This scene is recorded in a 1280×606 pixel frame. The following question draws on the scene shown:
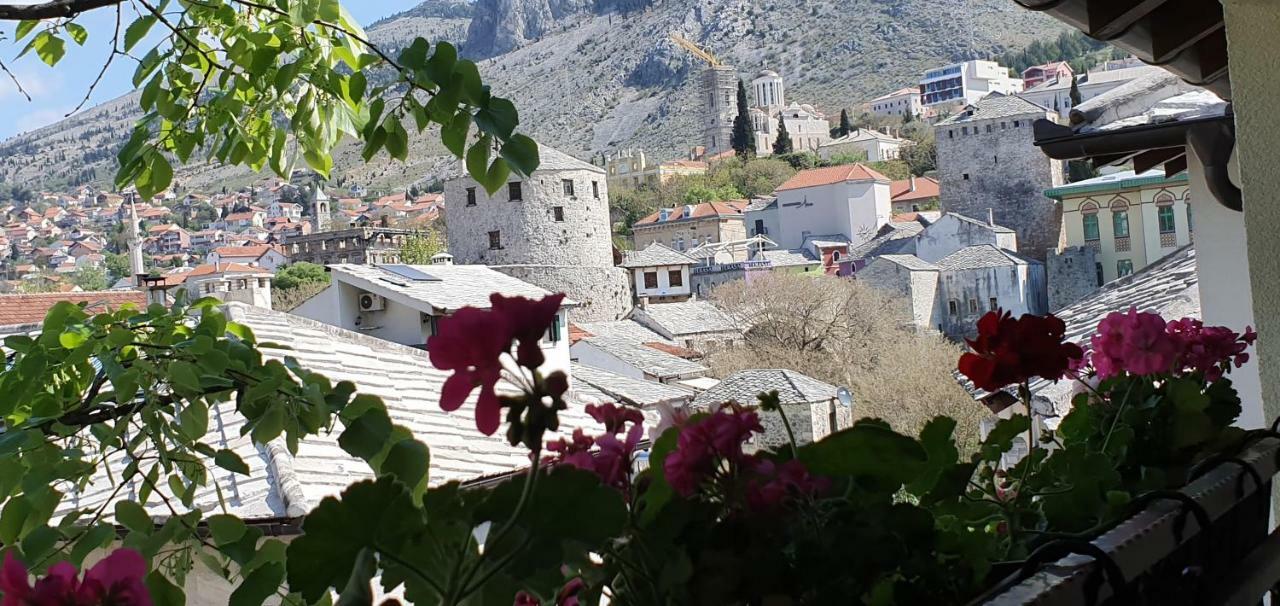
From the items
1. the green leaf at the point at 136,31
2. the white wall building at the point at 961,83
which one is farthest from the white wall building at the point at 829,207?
the green leaf at the point at 136,31

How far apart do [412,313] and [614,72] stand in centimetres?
7375

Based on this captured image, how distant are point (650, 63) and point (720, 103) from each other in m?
11.9

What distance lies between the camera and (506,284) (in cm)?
1847

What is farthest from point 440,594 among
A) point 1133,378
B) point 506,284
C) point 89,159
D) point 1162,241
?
point 89,159

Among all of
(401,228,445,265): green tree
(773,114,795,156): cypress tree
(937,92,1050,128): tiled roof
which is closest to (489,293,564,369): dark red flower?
(937,92,1050,128): tiled roof

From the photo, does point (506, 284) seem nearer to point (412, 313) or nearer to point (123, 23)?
point (412, 313)

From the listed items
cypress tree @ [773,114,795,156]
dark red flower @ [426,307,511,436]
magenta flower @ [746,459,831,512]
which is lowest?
magenta flower @ [746,459,831,512]

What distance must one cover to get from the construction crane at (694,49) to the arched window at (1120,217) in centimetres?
5437

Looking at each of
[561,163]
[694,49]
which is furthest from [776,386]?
[694,49]

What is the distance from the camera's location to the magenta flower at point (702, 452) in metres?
0.57

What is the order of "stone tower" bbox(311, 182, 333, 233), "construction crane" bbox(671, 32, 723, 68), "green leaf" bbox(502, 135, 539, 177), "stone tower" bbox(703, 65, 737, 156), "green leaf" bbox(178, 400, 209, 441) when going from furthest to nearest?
"construction crane" bbox(671, 32, 723, 68) < "stone tower" bbox(703, 65, 737, 156) < "stone tower" bbox(311, 182, 333, 233) < "green leaf" bbox(178, 400, 209, 441) < "green leaf" bbox(502, 135, 539, 177)

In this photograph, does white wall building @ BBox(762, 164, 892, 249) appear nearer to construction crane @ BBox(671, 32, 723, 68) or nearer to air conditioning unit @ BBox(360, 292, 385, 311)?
air conditioning unit @ BBox(360, 292, 385, 311)

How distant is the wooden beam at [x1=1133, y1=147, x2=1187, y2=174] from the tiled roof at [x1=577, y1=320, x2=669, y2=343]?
2290 centimetres

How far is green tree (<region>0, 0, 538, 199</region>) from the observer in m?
1.38
